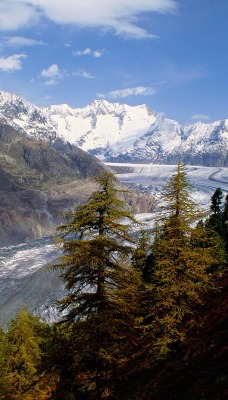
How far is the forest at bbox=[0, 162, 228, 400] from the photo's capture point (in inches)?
822

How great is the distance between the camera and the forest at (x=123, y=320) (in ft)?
68.5

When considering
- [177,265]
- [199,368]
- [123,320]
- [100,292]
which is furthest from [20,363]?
[123,320]

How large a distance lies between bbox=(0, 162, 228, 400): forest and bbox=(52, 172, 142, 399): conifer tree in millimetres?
52

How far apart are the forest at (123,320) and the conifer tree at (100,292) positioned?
0.05m

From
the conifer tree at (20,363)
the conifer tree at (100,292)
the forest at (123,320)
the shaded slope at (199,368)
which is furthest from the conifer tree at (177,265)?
the conifer tree at (20,363)

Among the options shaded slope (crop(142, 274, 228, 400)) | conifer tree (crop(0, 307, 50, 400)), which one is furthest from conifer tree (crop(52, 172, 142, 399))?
conifer tree (crop(0, 307, 50, 400))

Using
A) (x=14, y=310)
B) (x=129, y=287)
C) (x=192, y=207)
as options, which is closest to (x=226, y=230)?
(x=192, y=207)

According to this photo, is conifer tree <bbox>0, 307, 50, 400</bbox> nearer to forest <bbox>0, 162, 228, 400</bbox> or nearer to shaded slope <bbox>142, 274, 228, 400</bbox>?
forest <bbox>0, 162, 228, 400</bbox>

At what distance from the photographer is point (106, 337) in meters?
20.9

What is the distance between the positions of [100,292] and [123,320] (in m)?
1.81

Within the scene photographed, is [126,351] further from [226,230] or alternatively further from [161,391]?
[226,230]

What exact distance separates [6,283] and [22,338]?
109896 millimetres

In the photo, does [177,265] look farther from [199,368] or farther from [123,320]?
[123,320]

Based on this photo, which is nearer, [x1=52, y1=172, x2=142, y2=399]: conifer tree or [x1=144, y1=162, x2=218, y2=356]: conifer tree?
[x1=52, y1=172, x2=142, y2=399]: conifer tree
